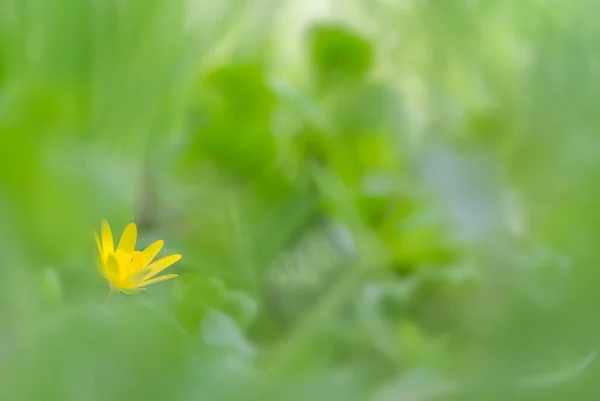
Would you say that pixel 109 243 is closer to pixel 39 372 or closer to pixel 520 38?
pixel 39 372

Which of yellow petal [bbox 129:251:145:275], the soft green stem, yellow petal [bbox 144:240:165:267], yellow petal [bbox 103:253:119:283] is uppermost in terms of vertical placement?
yellow petal [bbox 144:240:165:267]

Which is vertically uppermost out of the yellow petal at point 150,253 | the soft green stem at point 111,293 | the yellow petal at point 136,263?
the yellow petal at point 150,253

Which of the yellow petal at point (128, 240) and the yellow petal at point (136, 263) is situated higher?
the yellow petal at point (128, 240)

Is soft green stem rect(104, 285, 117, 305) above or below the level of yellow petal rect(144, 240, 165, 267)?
below

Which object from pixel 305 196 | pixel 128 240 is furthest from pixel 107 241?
pixel 305 196

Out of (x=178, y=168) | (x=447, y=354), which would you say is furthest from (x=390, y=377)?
(x=178, y=168)

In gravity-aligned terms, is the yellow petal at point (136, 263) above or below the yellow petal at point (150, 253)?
below
